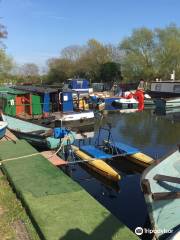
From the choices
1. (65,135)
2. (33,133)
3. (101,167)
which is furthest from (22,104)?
(101,167)

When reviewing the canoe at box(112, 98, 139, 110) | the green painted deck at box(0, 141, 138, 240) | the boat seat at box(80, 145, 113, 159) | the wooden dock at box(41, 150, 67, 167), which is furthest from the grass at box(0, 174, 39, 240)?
the canoe at box(112, 98, 139, 110)

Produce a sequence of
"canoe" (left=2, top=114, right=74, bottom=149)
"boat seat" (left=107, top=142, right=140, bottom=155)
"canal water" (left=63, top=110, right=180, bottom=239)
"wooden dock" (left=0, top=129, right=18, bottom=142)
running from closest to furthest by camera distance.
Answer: "canal water" (left=63, top=110, right=180, bottom=239) → "boat seat" (left=107, top=142, right=140, bottom=155) → "canoe" (left=2, top=114, right=74, bottom=149) → "wooden dock" (left=0, top=129, right=18, bottom=142)

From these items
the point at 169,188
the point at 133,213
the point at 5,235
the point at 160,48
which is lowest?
the point at 133,213

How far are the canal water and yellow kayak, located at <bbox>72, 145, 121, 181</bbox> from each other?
0.30 m

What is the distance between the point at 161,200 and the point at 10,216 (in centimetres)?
355

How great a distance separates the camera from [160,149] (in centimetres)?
1948

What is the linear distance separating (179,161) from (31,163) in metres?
5.49

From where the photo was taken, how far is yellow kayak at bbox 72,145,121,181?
1287 centimetres

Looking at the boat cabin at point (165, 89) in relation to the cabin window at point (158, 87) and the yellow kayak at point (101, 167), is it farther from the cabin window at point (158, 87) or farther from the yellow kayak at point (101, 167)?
the yellow kayak at point (101, 167)

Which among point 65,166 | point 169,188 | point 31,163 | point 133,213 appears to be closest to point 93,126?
point 65,166

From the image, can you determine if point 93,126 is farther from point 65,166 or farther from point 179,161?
point 179,161

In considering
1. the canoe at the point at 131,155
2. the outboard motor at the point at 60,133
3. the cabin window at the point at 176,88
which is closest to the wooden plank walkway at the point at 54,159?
the outboard motor at the point at 60,133

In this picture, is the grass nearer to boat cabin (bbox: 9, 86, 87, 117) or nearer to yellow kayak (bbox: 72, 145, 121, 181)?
yellow kayak (bbox: 72, 145, 121, 181)

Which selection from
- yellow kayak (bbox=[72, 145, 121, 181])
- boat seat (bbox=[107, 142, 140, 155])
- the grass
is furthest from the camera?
boat seat (bbox=[107, 142, 140, 155])
